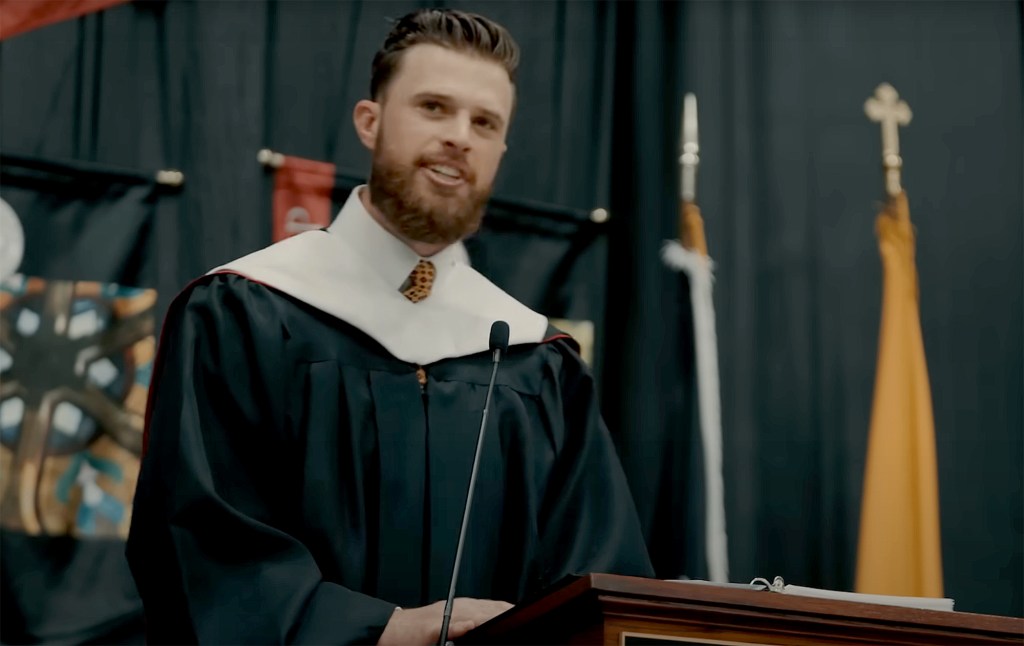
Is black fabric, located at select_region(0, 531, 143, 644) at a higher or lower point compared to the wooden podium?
higher

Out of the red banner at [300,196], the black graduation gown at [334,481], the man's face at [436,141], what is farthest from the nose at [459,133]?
the red banner at [300,196]

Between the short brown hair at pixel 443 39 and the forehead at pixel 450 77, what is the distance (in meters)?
0.02

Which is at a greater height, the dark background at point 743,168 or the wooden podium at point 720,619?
the dark background at point 743,168

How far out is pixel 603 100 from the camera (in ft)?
16.3

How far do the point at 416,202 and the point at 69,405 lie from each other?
1216 millimetres

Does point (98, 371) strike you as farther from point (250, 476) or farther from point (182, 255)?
point (250, 476)

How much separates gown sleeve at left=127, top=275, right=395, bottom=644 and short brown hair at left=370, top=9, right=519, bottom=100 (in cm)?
77

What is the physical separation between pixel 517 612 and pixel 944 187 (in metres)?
3.61

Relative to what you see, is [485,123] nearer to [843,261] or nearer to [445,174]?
[445,174]

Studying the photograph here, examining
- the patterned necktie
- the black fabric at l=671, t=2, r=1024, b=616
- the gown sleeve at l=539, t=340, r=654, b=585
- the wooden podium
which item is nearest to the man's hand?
the wooden podium

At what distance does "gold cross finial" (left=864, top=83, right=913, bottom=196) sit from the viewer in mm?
5246

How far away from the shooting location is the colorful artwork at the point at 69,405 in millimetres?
3949

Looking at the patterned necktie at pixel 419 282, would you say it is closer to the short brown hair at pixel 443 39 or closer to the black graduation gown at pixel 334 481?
the black graduation gown at pixel 334 481

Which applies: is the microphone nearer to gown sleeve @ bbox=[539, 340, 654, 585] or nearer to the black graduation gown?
the black graduation gown
